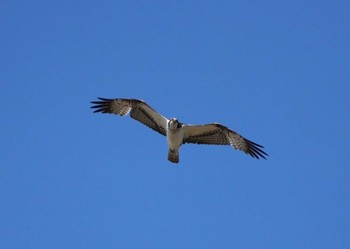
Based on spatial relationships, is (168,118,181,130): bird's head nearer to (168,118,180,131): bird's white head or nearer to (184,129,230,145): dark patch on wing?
(168,118,180,131): bird's white head

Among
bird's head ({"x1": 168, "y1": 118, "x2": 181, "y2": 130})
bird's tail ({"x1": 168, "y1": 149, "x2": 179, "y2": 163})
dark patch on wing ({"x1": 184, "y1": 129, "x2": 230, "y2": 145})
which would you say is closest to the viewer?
bird's head ({"x1": 168, "y1": 118, "x2": 181, "y2": 130})

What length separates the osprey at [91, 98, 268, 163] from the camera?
17.3m

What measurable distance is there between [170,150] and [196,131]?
0.99 m

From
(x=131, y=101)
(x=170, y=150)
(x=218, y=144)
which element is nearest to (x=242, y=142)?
(x=218, y=144)

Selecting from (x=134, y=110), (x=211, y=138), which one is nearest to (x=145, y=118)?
(x=134, y=110)

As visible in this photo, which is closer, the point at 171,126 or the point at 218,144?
the point at 171,126

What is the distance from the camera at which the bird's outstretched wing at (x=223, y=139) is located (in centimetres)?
1784

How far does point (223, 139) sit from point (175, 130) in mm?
1734

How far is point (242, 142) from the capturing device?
18.1 meters

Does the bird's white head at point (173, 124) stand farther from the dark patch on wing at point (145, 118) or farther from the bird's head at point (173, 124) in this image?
the dark patch on wing at point (145, 118)

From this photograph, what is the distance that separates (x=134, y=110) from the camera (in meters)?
17.7

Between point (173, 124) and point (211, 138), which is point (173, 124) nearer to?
point (173, 124)

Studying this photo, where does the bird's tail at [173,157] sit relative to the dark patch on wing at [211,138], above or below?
below

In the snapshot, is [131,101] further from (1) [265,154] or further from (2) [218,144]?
(1) [265,154]
